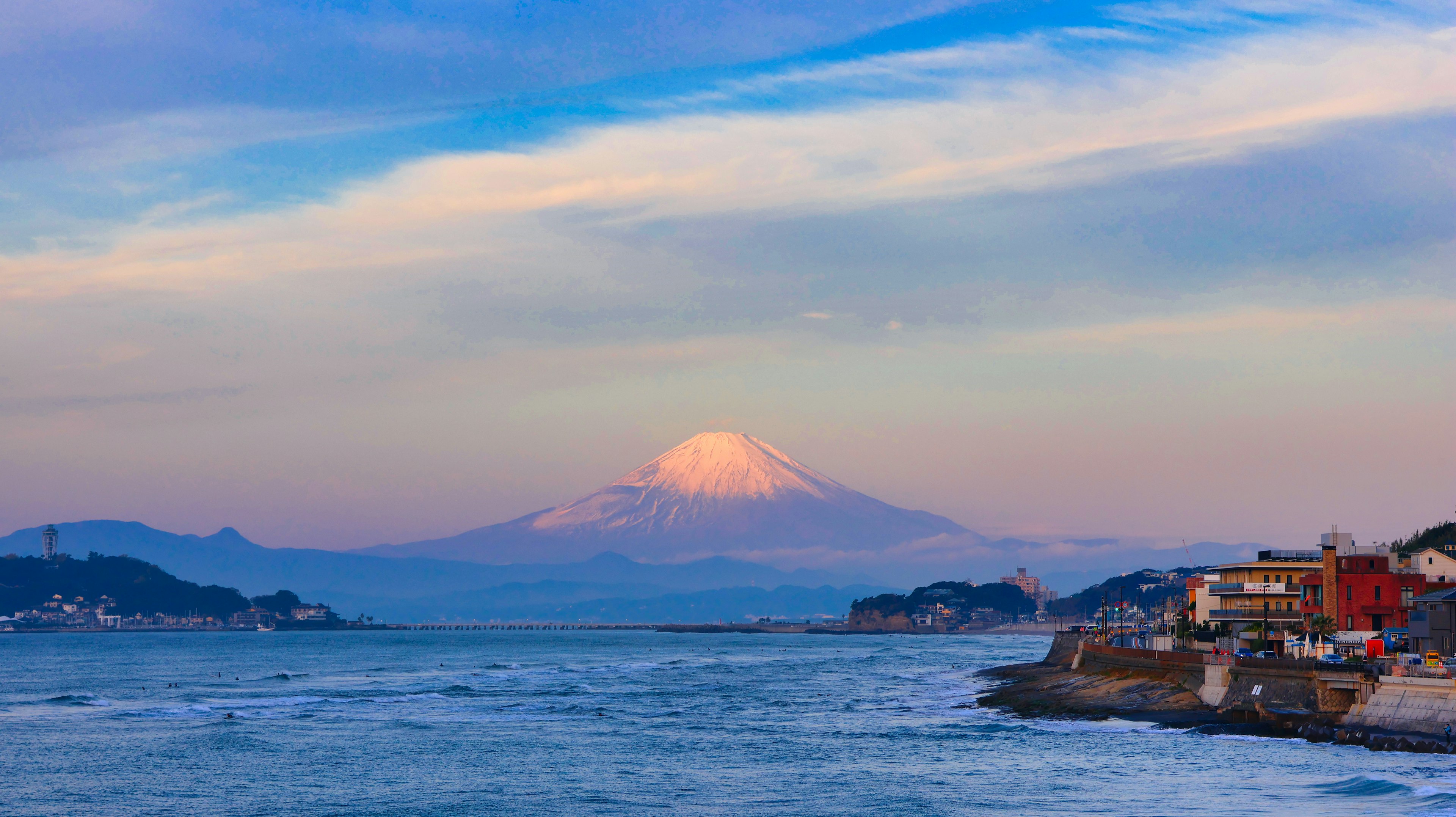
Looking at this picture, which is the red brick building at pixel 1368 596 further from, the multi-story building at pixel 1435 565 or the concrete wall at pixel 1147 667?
the concrete wall at pixel 1147 667

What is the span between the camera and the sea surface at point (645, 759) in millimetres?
49125

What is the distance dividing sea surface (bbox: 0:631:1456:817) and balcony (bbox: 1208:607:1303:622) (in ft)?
66.3

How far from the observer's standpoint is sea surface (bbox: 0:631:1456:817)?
49.1 metres

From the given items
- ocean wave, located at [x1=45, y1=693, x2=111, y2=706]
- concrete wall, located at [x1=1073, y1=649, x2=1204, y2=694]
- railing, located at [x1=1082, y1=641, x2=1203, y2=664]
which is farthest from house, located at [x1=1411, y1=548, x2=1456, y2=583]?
ocean wave, located at [x1=45, y1=693, x2=111, y2=706]

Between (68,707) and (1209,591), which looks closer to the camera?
(68,707)

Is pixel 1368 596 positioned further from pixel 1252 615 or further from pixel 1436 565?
pixel 1252 615

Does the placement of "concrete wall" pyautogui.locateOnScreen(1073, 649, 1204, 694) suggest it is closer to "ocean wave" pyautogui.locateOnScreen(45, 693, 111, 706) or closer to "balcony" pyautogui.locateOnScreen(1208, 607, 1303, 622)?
"balcony" pyautogui.locateOnScreen(1208, 607, 1303, 622)

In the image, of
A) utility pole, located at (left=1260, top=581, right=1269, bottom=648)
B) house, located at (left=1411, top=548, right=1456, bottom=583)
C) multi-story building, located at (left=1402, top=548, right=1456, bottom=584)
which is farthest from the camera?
house, located at (left=1411, top=548, right=1456, bottom=583)

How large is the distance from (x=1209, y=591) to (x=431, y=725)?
62548mm

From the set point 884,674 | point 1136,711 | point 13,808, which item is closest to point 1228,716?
point 1136,711

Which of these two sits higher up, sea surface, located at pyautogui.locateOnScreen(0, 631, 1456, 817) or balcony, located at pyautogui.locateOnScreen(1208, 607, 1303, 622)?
balcony, located at pyautogui.locateOnScreen(1208, 607, 1303, 622)

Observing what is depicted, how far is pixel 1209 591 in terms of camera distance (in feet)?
351

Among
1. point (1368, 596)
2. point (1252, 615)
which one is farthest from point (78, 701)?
point (1368, 596)

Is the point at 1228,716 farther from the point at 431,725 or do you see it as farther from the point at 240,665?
the point at 240,665
